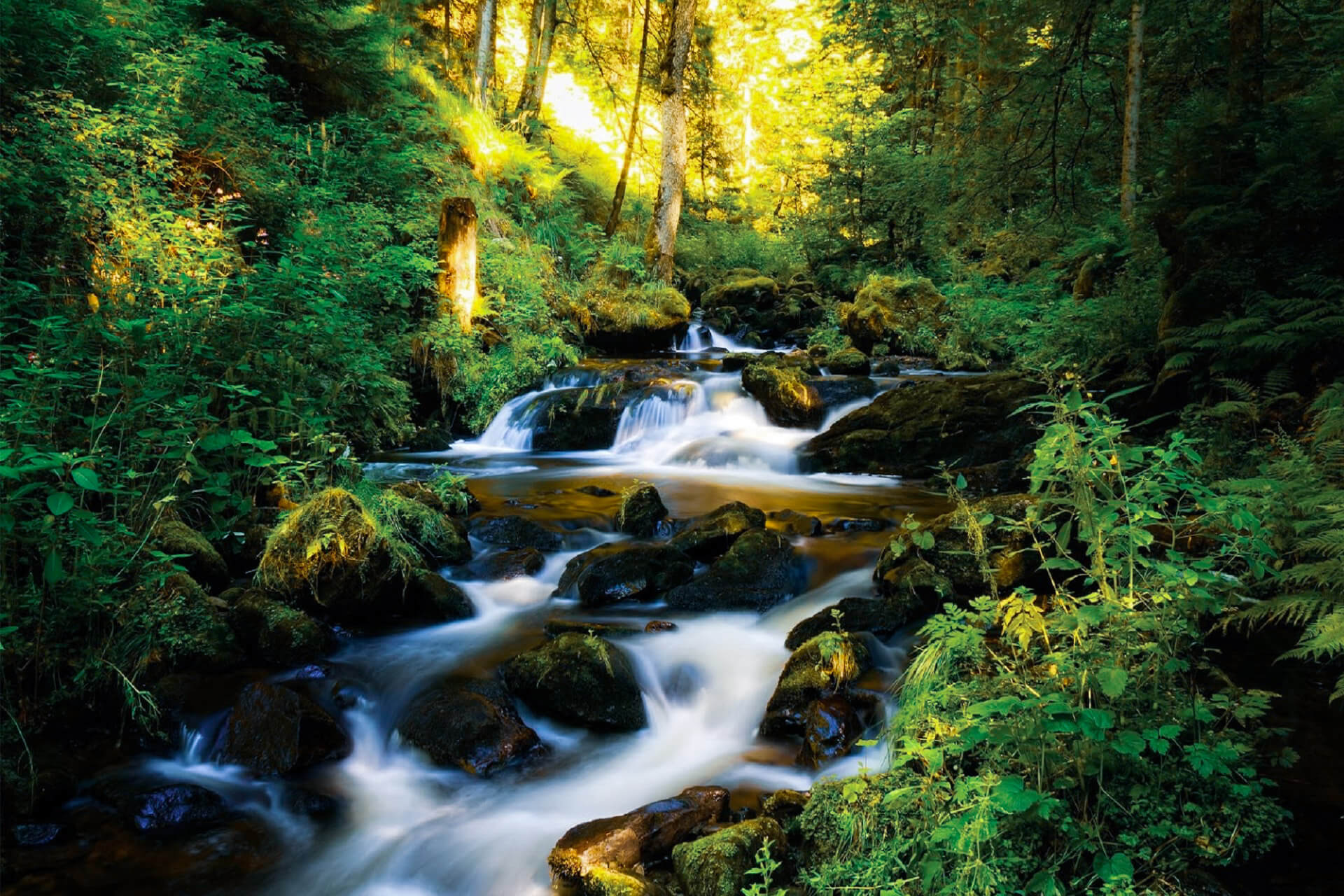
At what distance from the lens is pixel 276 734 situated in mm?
4102

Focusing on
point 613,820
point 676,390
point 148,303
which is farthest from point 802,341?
point 613,820

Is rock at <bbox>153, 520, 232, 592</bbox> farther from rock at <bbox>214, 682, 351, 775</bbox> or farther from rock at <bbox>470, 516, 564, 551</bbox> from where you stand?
rock at <bbox>470, 516, 564, 551</bbox>

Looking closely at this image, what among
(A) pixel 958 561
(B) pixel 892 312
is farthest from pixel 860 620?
(B) pixel 892 312

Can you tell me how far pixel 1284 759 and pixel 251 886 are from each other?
4.40 metres

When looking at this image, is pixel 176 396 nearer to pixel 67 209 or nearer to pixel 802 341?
pixel 67 209

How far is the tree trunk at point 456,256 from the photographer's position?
39.3ft

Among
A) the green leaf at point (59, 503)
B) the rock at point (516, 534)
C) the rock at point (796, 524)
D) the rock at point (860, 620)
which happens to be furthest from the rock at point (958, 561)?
the green leaf at point (59, 503)

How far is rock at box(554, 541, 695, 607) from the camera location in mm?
6043

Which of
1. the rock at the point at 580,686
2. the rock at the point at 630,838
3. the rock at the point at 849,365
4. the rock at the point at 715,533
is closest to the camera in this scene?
the rock at the point at 630,838

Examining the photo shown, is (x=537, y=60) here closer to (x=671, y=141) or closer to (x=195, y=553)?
(x=671, y=141)

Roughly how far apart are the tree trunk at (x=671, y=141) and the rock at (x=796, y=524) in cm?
1119

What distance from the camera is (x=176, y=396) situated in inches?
192

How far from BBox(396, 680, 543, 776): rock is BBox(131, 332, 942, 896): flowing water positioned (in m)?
0.08

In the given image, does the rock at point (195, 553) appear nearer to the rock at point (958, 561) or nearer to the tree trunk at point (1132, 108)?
the rock at point (958, 561)
